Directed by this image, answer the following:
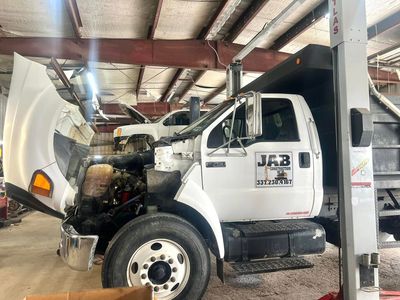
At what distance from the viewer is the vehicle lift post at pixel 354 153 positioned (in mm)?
2521

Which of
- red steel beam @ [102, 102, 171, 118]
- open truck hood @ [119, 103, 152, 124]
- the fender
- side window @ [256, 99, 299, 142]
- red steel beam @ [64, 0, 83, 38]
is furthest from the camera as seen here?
red steel beam @ [102, 102, 171, 118]

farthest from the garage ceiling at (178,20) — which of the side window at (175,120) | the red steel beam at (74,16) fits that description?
the side window at (175,120)

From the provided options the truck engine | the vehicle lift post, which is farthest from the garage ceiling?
the truck engine

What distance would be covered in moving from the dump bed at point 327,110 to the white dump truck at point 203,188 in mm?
12

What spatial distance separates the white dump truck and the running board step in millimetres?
11

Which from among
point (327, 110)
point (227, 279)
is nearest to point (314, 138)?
point (327, 110)

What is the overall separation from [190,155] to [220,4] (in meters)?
3.03

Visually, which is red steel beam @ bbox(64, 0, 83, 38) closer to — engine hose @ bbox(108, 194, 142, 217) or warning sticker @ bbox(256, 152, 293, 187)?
engine hose @ bbox(108, 194, 142, 217)

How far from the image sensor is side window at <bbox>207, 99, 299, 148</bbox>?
3.69 meters

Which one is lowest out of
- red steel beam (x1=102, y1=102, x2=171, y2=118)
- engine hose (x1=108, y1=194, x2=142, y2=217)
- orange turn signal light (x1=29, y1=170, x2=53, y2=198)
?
engine hose (x1=108, y1=194, x2=142, y2=217)

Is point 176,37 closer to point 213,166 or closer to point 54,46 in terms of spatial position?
point 54,46

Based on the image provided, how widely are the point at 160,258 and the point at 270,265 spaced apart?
1.07 meters

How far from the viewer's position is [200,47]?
7078 mm

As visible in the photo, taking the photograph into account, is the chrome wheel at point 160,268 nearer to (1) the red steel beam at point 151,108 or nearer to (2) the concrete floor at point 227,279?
(2) the concrete floor at point 227,279
